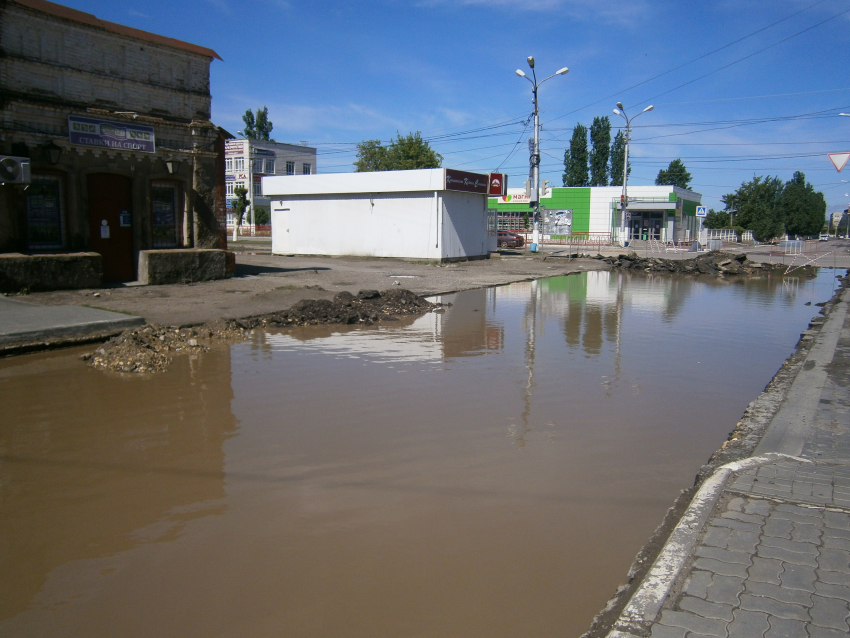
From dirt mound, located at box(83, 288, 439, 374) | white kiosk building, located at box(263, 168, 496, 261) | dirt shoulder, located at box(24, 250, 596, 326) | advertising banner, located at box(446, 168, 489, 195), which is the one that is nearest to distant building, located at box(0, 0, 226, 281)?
dirt shoulder, located at box(24, 250, 596, 326)

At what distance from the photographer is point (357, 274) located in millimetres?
22047

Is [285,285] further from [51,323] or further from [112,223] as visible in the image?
[51,323]

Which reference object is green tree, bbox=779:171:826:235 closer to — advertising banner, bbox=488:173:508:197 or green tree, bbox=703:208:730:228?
green tree, bbox=703:208:730:228

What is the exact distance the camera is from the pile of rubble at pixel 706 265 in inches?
1101

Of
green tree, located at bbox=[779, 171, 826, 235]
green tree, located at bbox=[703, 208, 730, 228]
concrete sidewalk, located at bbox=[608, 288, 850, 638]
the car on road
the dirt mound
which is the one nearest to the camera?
concrete sidewalk, located at bbox=[608, 288, 850, 638]

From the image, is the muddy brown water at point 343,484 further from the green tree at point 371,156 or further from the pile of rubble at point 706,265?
the green tree at point 371,156

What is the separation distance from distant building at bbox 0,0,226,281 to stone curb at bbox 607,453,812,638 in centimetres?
1474

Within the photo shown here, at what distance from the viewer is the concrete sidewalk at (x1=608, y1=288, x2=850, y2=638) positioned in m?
2.99

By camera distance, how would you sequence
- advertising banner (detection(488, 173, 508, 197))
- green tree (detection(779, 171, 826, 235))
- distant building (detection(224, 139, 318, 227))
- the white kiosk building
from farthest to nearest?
1. green tree (detection(779, 171, 826, 235))
2. distant building (detection(224, 139, 318, 227))
3. advertising banner (detection(488, 173, 508, 197))
4. the white kiosk building

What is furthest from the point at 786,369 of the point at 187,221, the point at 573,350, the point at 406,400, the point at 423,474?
the point at 187,221

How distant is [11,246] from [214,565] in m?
13.3

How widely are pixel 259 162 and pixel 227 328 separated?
6863cm

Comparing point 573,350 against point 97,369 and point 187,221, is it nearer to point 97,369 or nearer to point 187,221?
point 97,369

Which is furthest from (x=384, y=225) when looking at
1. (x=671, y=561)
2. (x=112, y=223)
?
(x=671, y=561)
